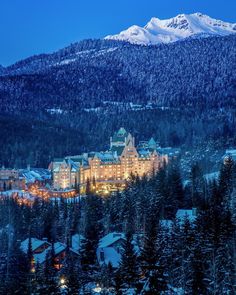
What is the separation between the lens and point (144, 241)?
102 ft

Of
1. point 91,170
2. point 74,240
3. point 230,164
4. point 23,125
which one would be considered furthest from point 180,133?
point 74,240

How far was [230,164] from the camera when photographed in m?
61.3

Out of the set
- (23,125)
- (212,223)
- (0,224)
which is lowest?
(0,224)

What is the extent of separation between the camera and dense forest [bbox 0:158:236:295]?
97.7 ft

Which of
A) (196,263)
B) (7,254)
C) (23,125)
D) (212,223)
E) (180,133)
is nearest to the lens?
(196,263)

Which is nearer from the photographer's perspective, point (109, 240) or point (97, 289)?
point (97, 289)

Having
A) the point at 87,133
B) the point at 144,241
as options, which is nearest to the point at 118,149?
the point at 87,133

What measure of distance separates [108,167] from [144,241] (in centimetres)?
7149

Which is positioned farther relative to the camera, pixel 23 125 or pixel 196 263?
pixel 23 125

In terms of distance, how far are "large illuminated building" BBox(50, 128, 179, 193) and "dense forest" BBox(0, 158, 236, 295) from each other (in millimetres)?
23156

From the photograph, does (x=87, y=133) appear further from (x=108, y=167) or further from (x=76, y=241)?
(x=76, y=241)

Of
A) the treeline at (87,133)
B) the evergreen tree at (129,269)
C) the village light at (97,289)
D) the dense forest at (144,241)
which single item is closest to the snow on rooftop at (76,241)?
the dense forest at (144,241)

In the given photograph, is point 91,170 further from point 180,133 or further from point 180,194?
point 180,133

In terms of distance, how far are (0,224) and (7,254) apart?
70.4 ft
